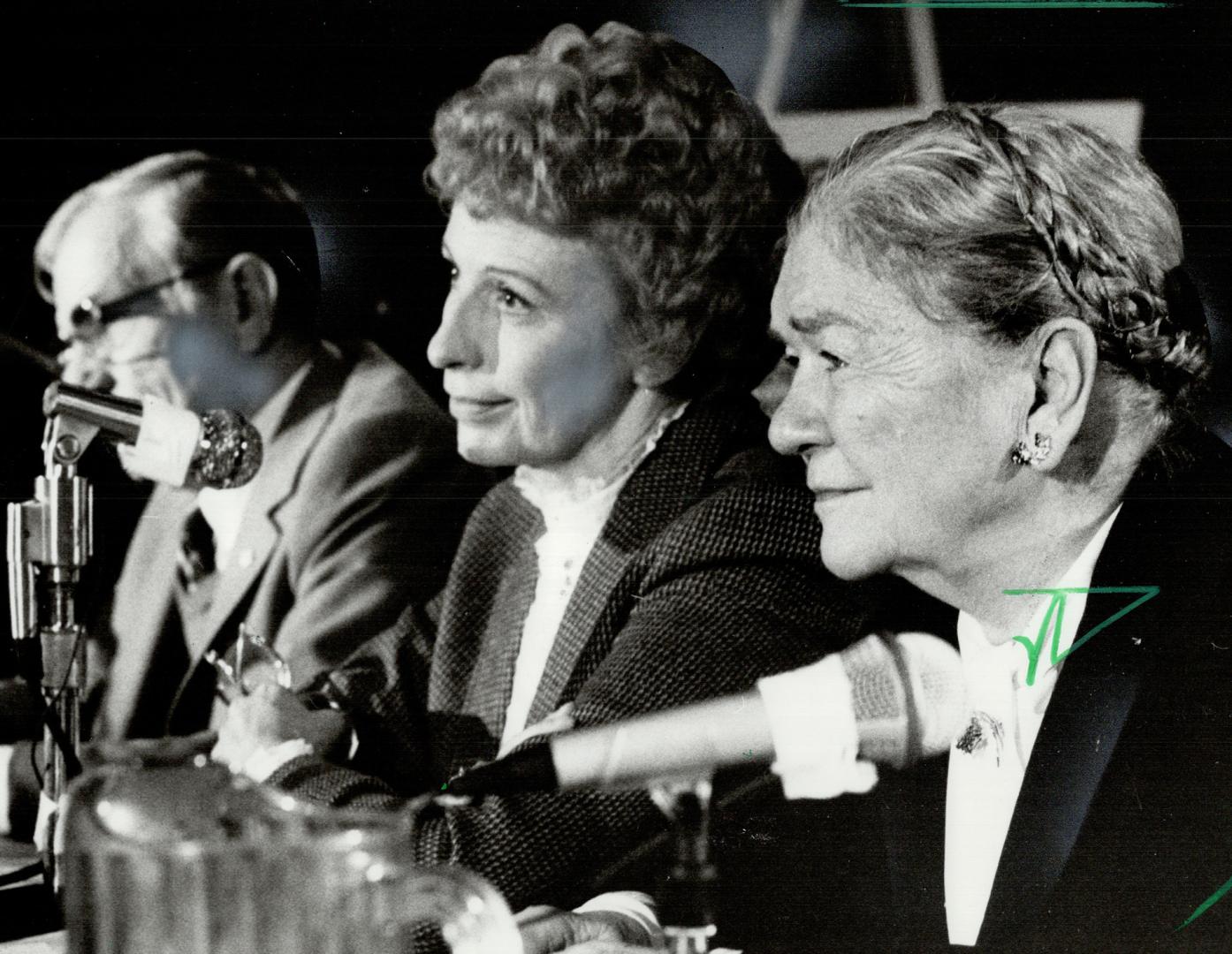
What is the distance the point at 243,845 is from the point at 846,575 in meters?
0.69

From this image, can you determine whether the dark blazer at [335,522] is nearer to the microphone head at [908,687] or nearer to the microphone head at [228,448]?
the microphone head at [228,448]

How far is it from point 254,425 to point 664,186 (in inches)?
19.6

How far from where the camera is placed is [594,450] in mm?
1497

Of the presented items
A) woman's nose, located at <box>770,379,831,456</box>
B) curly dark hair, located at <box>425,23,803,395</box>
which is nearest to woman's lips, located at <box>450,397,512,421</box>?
curly dark hair, located at <box>425,23,803,395</box>

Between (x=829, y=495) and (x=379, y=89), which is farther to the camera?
(x=379, y=89)

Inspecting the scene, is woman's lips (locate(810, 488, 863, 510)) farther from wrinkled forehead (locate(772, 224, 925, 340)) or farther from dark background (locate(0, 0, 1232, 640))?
dark background (locate(0, 0, 1232, 640))

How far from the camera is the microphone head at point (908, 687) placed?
143 cm

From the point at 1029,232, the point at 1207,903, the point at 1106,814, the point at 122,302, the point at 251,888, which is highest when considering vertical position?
the point at 1029,232

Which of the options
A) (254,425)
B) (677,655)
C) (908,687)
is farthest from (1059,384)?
(254,425)

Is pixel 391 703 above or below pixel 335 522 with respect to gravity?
below

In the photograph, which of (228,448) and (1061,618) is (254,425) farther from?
(1061,618)

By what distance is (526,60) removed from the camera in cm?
149

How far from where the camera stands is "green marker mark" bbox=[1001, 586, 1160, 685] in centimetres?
143

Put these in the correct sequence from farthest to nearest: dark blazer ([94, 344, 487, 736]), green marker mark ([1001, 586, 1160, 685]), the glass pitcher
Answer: dark blazer ([94, 344, 487, 736])
green marker mark ([1001, 586, 1160, 685])
the glass pitcher
